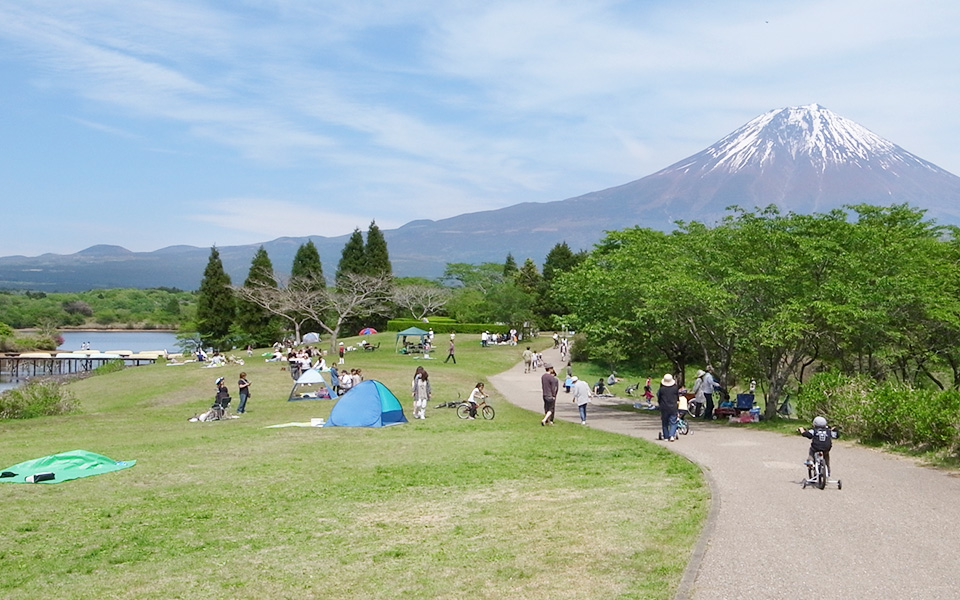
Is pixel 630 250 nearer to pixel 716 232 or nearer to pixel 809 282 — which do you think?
pixel 716 232

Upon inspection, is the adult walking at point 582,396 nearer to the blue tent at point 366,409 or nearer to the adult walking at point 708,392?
the adult walking at point 708,392

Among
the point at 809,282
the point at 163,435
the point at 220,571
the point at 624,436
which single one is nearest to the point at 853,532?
the point at 220,571

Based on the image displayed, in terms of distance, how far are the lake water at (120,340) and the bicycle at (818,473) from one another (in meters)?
87.2

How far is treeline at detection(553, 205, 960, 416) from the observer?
70.4 feet

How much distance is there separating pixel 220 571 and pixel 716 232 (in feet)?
64.0

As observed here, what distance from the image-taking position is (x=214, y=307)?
6712 cm

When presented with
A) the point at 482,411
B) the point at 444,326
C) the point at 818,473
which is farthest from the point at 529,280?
the point at 818,473

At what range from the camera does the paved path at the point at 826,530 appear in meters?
7.35

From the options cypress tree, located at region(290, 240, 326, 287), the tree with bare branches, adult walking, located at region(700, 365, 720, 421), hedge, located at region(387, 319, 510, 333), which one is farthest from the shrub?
cypress tree, located at region(290, 240, 326, 287)

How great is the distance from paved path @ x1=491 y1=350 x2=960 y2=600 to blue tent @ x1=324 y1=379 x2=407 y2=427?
8.60 m

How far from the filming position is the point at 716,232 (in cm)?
2483

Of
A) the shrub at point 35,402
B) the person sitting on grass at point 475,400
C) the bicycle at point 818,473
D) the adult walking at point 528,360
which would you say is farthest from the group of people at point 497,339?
the bicycle at point 818,473

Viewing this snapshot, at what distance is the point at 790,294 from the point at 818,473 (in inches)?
452

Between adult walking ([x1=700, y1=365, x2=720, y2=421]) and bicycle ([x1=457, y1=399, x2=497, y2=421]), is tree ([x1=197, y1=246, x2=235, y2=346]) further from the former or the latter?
adult walking ([x1=700, y1=365, x2=720, y2=421])
